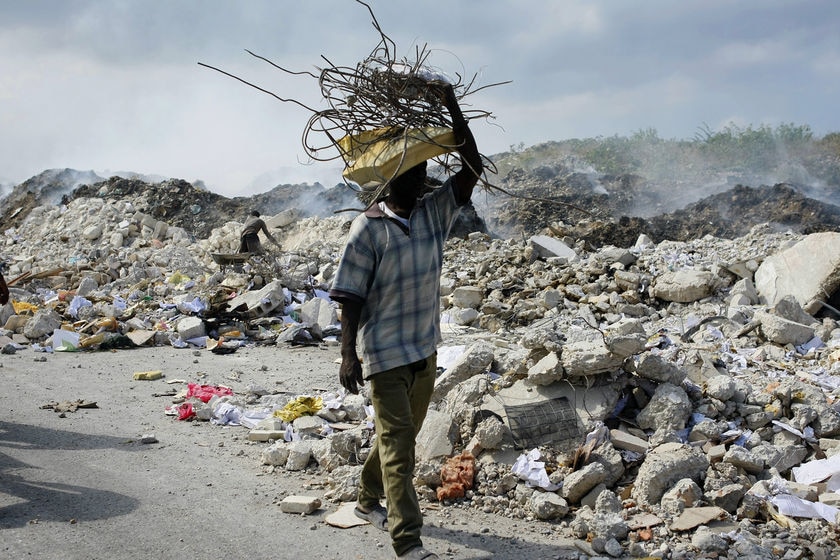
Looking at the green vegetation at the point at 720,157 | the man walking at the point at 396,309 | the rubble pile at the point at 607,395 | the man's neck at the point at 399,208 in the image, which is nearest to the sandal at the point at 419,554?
the man walking at the point at 396,309

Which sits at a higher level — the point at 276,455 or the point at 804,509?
the point at 276,455

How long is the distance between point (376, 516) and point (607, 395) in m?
1.58

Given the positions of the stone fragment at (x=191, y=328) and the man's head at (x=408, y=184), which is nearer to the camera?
the man's head at (x=408, y=184)

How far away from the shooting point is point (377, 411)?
2.98 meters

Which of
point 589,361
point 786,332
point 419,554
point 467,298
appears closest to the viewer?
point 419,554

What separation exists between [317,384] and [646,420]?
131 inches

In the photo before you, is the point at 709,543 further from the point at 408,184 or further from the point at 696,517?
the point at 408,184

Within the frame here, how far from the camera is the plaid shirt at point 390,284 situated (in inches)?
115

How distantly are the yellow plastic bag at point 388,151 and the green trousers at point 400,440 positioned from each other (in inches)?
31.7

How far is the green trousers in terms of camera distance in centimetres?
286

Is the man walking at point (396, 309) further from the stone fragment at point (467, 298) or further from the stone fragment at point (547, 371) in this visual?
the stone fragment at point (467, 298)

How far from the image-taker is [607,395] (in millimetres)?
4152

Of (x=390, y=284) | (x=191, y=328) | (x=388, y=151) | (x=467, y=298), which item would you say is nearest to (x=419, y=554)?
(x=390, y=284)

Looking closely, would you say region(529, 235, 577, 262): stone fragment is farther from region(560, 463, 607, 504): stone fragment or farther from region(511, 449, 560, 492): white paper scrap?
region(560, 463, 607, 504): stone fragment
